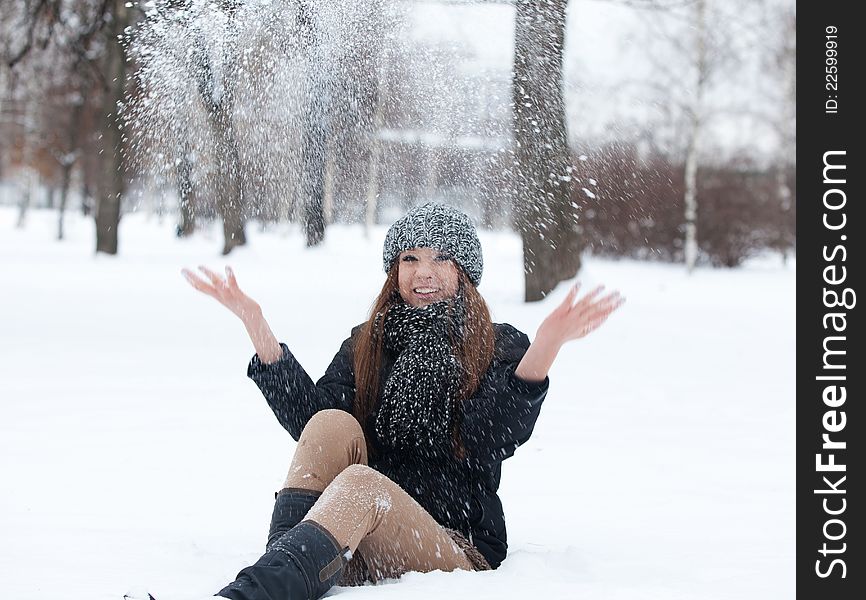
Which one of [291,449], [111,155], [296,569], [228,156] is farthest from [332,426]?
[111,155]

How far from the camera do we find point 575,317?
7.82 feet

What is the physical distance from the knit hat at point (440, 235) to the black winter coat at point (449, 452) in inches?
8.4

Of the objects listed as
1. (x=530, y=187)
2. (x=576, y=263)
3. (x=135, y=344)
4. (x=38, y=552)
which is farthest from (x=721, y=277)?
(x=38, y=552)

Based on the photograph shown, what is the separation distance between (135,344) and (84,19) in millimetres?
4424

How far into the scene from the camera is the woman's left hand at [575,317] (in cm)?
237

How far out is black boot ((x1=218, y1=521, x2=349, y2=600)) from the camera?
2.17 m

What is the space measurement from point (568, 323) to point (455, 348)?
43 cm

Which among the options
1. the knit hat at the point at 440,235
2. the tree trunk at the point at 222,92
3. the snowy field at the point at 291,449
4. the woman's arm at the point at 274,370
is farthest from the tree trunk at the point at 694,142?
the woman's arm at the point at 274,370

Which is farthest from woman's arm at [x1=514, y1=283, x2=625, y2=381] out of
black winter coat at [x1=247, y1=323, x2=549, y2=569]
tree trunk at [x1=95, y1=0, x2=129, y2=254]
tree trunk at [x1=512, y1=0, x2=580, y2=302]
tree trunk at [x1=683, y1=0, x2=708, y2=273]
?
tree trunk at [x1=683, y1=0, x2=708, y2=273]

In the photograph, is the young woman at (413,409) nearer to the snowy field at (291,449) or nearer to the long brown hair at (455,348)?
the long brown hair at (455,348)

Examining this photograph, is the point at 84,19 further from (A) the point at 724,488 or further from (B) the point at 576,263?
(A) the point at 724,488

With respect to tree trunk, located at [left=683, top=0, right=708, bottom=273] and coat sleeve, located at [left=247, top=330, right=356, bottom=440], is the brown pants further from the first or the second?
tree trunk, located at [left=683, top=0, right=708, bottom=273]

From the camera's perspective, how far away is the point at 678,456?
4832mm

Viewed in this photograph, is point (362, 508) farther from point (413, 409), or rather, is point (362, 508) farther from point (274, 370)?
point (274, 370)
